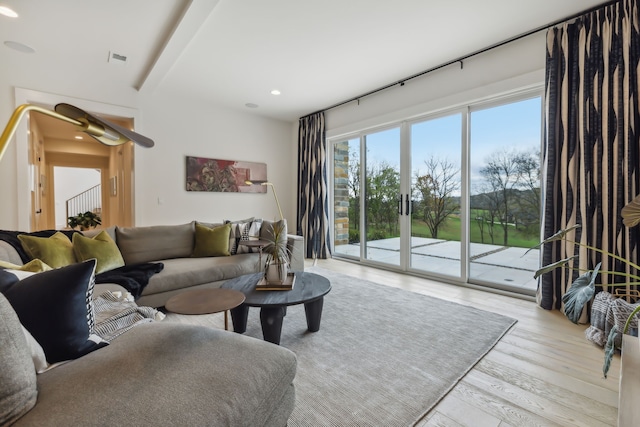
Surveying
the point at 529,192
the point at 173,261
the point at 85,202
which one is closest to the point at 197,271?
the point at 173,261

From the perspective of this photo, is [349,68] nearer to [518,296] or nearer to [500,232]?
[500,232]

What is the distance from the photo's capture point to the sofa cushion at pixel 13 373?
0.74 metres

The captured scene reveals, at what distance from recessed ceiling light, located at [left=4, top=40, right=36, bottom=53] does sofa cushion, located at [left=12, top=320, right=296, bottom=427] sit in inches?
146

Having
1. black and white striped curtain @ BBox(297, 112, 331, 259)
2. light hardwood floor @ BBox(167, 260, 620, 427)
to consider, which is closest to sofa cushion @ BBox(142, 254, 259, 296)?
light hardwood floor @ BBox(167, 260, 620, 427)

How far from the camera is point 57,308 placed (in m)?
1.03

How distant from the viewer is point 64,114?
1.07 m

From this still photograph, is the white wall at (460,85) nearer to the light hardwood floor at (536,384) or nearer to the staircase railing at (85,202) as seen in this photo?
the light hardwood floor at (536,384)

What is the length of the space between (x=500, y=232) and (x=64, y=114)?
3.87m

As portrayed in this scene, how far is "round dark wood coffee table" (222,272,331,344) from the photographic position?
196 cm

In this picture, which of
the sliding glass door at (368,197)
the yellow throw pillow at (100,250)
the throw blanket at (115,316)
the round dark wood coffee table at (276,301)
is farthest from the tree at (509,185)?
the yellow throw pillow at (100,250)

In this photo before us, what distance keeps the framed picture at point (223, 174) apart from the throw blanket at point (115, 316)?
110 inches

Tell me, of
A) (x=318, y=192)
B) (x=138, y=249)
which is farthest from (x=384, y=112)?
(x=138, y=249)

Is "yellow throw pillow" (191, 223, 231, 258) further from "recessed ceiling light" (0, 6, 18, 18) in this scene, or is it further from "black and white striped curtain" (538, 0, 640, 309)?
"black and white striped curtain" (538, 0, 640, 309)

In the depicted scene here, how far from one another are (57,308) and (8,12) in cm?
304
